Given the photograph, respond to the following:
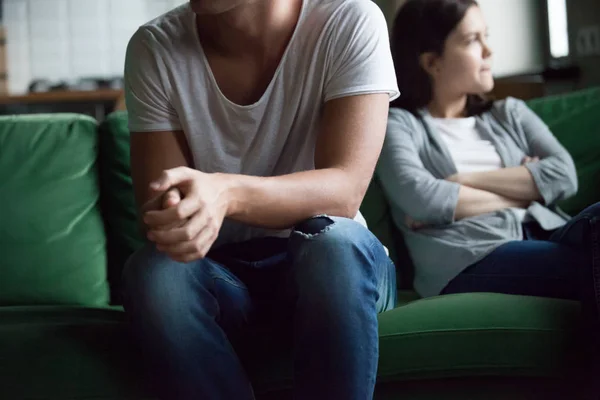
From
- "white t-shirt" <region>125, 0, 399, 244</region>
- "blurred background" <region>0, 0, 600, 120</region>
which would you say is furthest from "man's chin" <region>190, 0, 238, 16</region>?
"blurred background" <region>0, 0, 600, 120</region>

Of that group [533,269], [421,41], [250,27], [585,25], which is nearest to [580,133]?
[421,41]

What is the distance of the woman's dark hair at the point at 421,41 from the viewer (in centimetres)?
185

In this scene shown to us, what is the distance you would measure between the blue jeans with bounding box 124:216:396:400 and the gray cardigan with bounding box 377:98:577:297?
509mm

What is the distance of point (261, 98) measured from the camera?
1294 millimetres

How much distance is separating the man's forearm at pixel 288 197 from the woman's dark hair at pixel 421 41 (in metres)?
0.76

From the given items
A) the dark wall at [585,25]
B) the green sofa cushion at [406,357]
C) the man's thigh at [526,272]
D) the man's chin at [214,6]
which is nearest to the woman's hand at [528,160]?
the man's thigh at [526,272]

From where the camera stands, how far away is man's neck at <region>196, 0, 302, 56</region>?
1.30 meters

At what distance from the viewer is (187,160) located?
135 centimetres

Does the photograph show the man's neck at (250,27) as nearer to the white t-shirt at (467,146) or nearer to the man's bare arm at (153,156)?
the man's bare arm at (153,156)

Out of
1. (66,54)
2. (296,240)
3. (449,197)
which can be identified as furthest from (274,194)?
(66,54)

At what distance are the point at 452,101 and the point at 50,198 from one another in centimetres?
95

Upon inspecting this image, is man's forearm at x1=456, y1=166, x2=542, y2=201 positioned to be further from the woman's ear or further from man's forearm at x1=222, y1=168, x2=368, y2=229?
man's forearm at x1=222, y1=168, x2=368, y2=229

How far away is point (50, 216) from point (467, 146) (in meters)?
0.95

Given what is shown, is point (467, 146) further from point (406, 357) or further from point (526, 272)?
point (406, 357)
